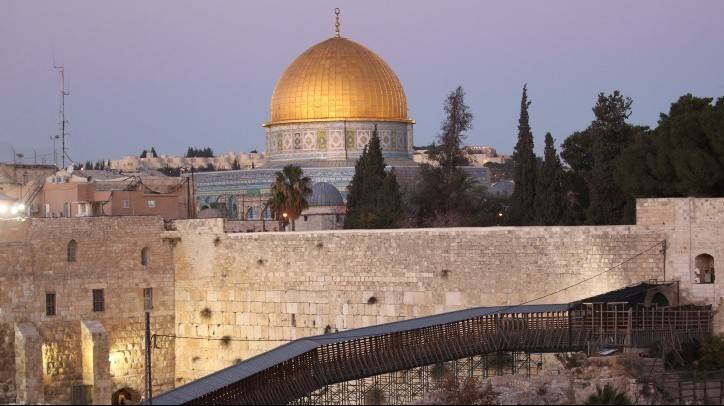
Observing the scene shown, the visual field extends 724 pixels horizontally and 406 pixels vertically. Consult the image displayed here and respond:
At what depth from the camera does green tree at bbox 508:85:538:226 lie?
3334cm

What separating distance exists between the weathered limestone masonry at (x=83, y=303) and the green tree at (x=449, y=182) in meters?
10.2

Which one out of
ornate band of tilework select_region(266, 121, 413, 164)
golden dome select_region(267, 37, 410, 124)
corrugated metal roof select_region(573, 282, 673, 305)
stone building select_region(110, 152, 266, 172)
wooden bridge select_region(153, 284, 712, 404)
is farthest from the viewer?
stone building select_region(110, 152, 266, 172)

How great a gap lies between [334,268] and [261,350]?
2.44 meters

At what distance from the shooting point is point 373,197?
1465 inches

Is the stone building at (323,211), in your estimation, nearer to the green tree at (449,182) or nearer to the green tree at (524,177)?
the green tree at (449,182)

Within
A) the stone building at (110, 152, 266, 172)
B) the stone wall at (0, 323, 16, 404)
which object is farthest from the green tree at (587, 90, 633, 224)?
the stone building at (110, 152, 266, 172)

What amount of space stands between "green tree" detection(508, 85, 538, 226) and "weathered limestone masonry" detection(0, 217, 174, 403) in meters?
7.34

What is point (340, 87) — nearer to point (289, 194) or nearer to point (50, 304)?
point (289, 194)

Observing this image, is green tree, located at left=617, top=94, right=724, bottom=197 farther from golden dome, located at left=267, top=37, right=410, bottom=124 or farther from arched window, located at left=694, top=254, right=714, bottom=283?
golden dome, located at left=267, top=37, right=410, bottom=124

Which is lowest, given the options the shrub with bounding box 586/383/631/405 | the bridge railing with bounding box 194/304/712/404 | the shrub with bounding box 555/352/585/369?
the shrub with bounding box 555/352/585/369

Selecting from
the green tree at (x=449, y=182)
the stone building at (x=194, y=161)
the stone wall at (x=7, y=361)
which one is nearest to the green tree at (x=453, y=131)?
the green tree at (x=449, y=182)

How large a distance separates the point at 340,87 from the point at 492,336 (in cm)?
2591

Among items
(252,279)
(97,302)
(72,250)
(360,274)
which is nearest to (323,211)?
(252,279)

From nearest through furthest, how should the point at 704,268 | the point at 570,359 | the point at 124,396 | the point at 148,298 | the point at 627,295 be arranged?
the point at 570,359 < the point at 627,295 < the point at 704,268 < the point at 124,396 < the point at 148,298
